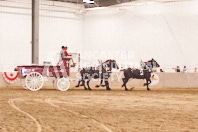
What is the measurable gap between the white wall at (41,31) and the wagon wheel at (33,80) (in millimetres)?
9665

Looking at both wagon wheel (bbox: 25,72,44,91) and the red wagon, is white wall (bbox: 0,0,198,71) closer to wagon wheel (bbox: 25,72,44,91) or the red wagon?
wagon wheel (bbox: 25,72,44,91)

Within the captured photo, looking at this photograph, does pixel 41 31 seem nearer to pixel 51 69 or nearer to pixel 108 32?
pixel 108 32

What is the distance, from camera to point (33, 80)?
15477mm

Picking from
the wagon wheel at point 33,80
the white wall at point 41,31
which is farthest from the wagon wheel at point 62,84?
the white wall at point 41,31

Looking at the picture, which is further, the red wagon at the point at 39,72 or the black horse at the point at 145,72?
the black horse at the point at 145,72

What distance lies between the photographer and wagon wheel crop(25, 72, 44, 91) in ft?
50.0

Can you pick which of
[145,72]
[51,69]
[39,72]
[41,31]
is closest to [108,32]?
[41,31]

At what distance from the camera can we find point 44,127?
555cm

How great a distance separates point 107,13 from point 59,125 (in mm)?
25154

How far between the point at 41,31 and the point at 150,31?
9.30 metres

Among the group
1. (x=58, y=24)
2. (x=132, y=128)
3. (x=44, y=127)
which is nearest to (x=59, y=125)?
(x=44, y=127)

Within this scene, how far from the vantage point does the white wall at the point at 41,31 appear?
2677cm

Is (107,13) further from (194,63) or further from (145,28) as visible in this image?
(194,63)

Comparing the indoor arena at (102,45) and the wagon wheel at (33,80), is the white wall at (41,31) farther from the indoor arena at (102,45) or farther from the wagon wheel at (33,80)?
the wagon wheel at (33,80)
